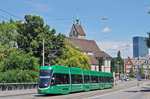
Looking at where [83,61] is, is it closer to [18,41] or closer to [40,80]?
[18,41]

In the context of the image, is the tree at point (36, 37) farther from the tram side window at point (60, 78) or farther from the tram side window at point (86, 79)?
the tram side window at point (60, 78)

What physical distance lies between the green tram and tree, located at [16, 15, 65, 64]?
1667 cm

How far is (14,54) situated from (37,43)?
11.2m

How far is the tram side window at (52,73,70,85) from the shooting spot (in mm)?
24656

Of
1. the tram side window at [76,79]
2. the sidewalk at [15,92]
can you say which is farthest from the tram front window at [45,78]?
the sidewalk at [15,92]

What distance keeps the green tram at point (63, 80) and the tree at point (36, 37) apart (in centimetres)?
1667

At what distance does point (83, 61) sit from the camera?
222 feet

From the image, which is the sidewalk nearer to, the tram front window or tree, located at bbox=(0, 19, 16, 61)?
the tram front window

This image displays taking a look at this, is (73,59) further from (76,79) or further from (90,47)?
(90,47)

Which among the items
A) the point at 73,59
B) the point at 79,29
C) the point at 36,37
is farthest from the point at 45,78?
the point at 79,29

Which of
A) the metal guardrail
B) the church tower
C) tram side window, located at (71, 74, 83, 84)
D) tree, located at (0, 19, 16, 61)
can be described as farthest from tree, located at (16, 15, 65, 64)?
the church tower

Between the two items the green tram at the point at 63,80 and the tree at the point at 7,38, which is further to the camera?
the tree at the point at 7,38

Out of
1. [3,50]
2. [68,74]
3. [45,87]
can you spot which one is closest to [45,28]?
[3,50]

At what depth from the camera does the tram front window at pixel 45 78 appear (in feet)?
78.7
